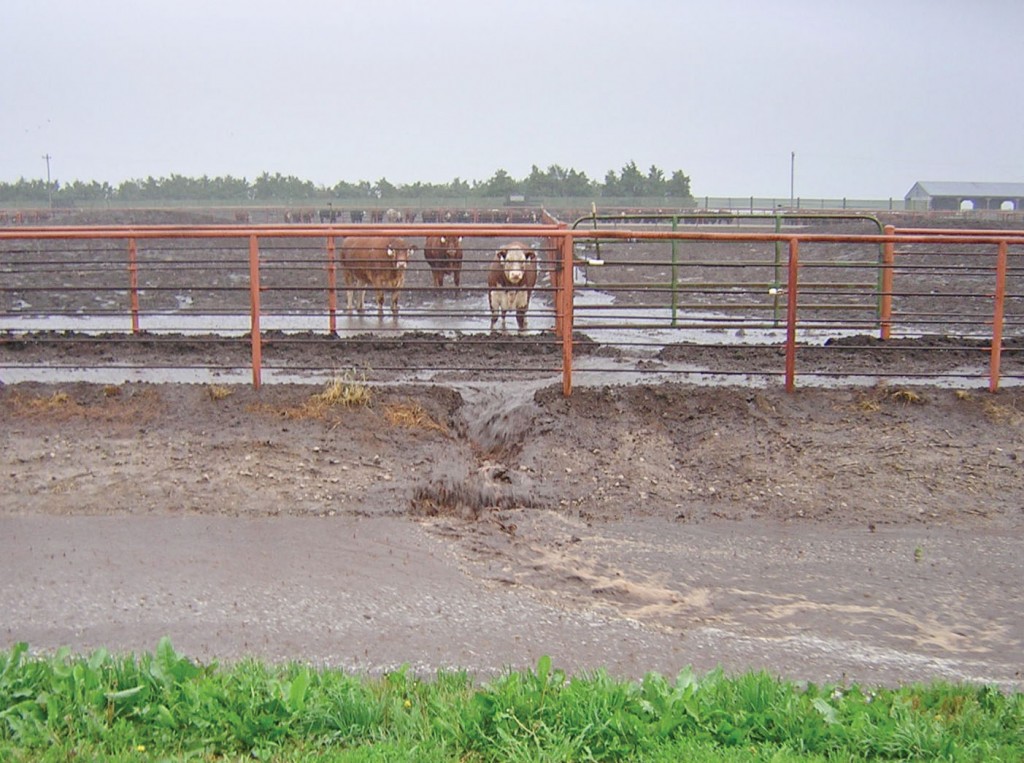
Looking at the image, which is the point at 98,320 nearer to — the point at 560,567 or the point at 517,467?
the point at 517,467

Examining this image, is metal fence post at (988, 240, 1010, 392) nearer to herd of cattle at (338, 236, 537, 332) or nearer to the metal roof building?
herd of cattle at (338, 236, 537, 332)

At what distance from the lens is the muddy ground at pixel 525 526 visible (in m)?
5.36

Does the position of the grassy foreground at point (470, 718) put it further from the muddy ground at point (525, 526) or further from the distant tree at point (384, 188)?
the distant tree at point (384, 188)

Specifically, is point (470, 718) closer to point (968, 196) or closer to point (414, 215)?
point (414, 215)

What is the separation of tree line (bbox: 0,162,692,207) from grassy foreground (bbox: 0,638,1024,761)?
242ft

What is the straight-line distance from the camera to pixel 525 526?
284 inches

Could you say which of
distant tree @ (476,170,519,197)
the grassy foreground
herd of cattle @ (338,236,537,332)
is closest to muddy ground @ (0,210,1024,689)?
the grassy foreground

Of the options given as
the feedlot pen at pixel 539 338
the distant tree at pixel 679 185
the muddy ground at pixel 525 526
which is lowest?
the muddy ground at pixel 525 526

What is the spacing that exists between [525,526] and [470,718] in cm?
318

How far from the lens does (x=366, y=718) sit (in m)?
4.10

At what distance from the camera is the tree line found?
79.9 meters

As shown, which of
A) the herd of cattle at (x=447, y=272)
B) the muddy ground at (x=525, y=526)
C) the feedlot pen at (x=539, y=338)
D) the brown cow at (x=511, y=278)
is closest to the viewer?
the muddy ground at (x=525, y=526)

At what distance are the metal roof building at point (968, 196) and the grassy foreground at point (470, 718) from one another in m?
58.6

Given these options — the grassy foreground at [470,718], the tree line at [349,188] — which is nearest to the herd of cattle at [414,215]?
the tree line at [349,188]
